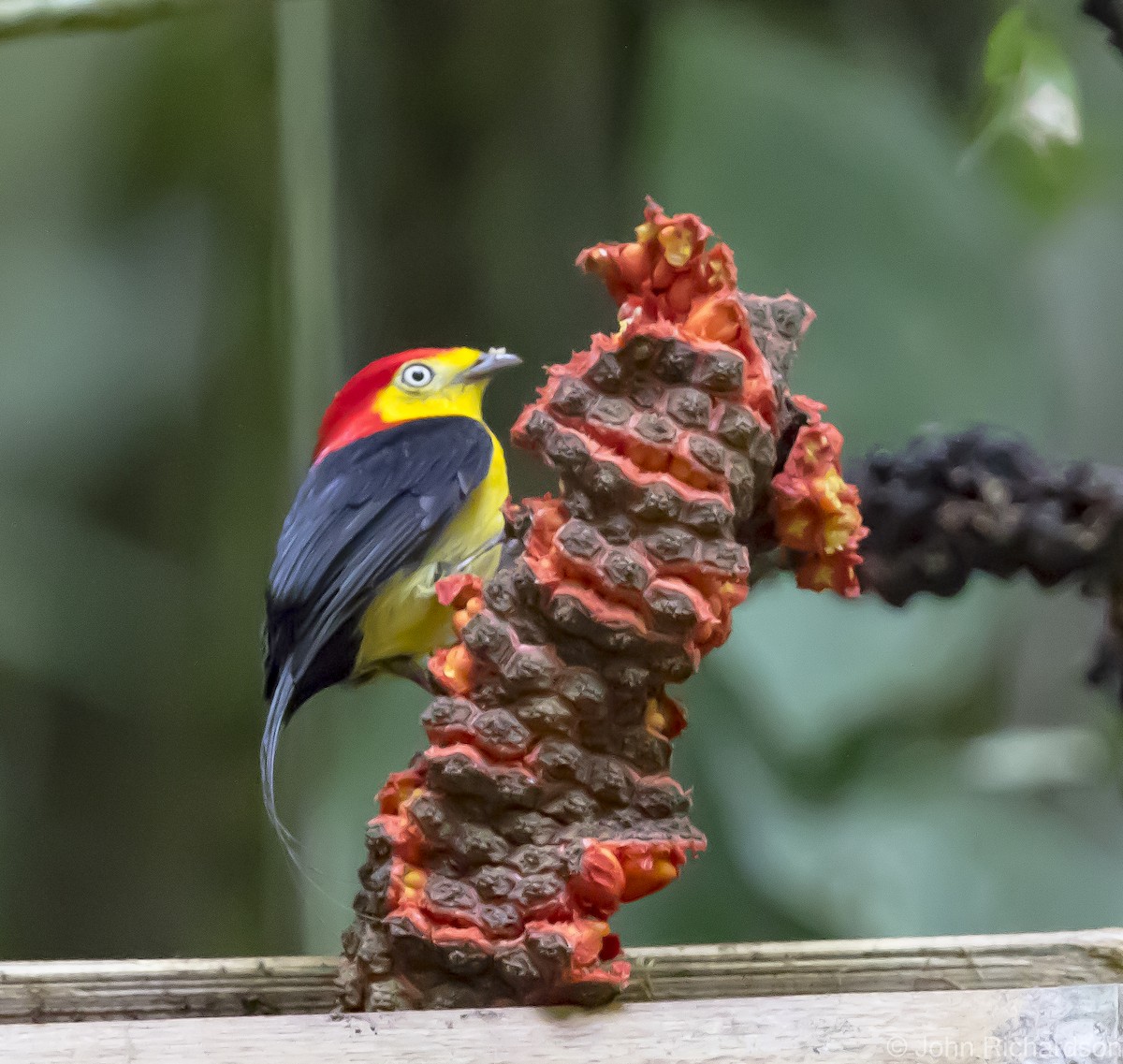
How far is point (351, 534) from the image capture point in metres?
0.66

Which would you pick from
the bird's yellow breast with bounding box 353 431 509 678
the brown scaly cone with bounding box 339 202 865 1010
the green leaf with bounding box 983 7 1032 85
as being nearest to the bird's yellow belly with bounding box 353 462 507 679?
the bird's yellow breast with bounding box 353 431 509 678

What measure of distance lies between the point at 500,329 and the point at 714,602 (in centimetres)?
56

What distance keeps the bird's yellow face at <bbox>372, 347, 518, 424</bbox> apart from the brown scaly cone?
22cm

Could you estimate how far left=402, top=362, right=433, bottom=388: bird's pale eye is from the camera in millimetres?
718

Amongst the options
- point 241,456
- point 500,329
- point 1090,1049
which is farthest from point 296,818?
point 1090,1049

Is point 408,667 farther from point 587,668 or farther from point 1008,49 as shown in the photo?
point 1008,49

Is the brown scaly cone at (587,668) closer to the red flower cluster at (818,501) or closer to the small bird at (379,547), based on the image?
the red flower cluster at (818,501)

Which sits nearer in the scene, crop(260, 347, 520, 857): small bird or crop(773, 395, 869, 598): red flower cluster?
crop(773, 395, 869, 598): red flower cluster

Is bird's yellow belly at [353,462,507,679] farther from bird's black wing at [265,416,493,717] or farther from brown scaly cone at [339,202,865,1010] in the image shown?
brown scaly cone at [339,202,865,1010]

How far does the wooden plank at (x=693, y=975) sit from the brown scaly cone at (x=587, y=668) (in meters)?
0.07

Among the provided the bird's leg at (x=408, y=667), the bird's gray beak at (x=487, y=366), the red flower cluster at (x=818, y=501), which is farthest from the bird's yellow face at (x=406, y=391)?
the red flower cluster at (x=818, y=501)

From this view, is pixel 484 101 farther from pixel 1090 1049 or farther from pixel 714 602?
pixel 1090 1049

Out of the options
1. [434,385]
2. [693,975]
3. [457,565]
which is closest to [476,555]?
[457,565]

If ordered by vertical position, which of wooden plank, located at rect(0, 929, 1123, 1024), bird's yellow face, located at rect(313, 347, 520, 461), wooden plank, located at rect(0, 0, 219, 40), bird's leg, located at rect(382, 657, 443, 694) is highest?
wooden plank, located at rect(0, 0, 219, 40)
